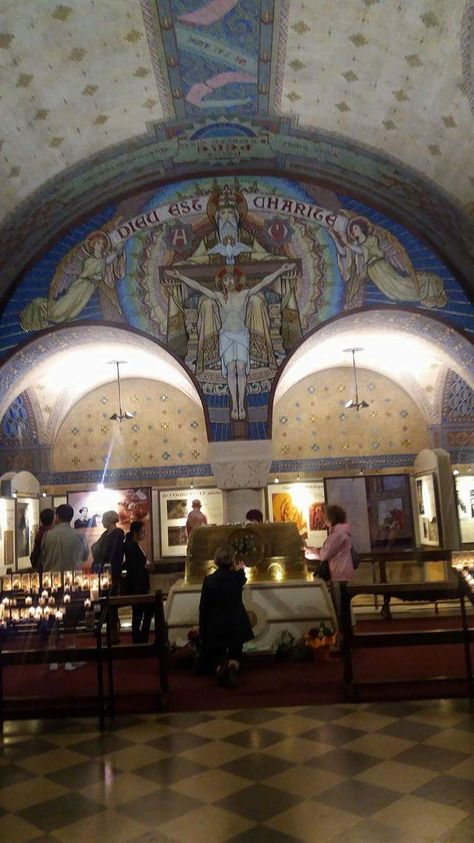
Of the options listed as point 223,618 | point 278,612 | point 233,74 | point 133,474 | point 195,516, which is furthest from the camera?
point 133,474

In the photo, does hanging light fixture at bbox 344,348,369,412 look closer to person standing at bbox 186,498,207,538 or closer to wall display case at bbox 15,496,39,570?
person standing at bbox 186,498,207,538

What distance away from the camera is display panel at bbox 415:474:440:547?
46.3 ft

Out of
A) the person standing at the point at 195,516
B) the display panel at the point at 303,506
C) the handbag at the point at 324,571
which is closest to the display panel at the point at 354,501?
the display panel at the point at 303,506

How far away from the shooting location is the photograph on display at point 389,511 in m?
15.5

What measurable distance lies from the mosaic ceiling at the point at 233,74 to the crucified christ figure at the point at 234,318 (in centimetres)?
232

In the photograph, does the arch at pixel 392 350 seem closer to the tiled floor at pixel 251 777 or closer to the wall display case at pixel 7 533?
the wall display case at pixel 7 533

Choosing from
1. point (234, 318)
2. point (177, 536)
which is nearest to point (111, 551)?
point (234, 318)

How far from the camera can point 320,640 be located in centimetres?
801

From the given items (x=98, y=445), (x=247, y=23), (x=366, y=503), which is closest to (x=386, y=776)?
(x=247, y=23)

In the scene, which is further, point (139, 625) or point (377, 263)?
point (377, 263)

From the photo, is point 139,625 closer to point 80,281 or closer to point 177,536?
point 80,281

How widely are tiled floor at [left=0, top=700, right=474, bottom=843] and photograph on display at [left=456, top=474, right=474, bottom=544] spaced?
325 inches

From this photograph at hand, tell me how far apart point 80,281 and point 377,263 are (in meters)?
4.67

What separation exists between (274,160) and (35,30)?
13.8 feet
